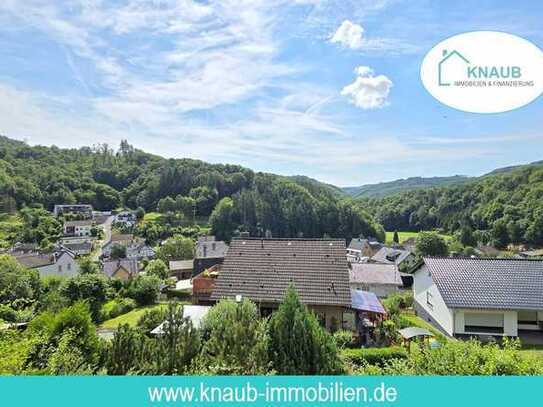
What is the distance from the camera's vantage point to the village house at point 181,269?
27.2m

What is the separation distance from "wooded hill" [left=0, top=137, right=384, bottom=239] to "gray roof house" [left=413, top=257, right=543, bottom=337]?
24738 mm

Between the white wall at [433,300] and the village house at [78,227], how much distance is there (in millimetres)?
28796

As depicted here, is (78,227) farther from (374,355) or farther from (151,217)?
(374,355)

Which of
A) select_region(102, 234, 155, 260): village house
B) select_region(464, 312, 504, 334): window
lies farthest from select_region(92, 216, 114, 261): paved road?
select_region(464, 312, 504, 334): window

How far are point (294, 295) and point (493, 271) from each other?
7.66 meters

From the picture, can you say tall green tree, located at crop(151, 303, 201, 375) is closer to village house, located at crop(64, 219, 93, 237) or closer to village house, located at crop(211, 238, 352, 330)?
village house, located at crop(211, 238, 352, 330)

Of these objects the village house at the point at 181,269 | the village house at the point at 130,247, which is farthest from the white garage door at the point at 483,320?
the village house at the point at 130,247

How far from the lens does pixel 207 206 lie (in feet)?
170

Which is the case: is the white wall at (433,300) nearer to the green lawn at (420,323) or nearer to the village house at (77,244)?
the green lawn at (420,323)

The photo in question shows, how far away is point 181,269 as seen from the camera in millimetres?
27328

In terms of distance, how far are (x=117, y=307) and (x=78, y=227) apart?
2140 cm

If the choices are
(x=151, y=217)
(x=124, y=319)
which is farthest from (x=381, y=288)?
(x=151, y=217)

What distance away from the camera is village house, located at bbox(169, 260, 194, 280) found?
27156mm

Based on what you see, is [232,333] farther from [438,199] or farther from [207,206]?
[207,206]
